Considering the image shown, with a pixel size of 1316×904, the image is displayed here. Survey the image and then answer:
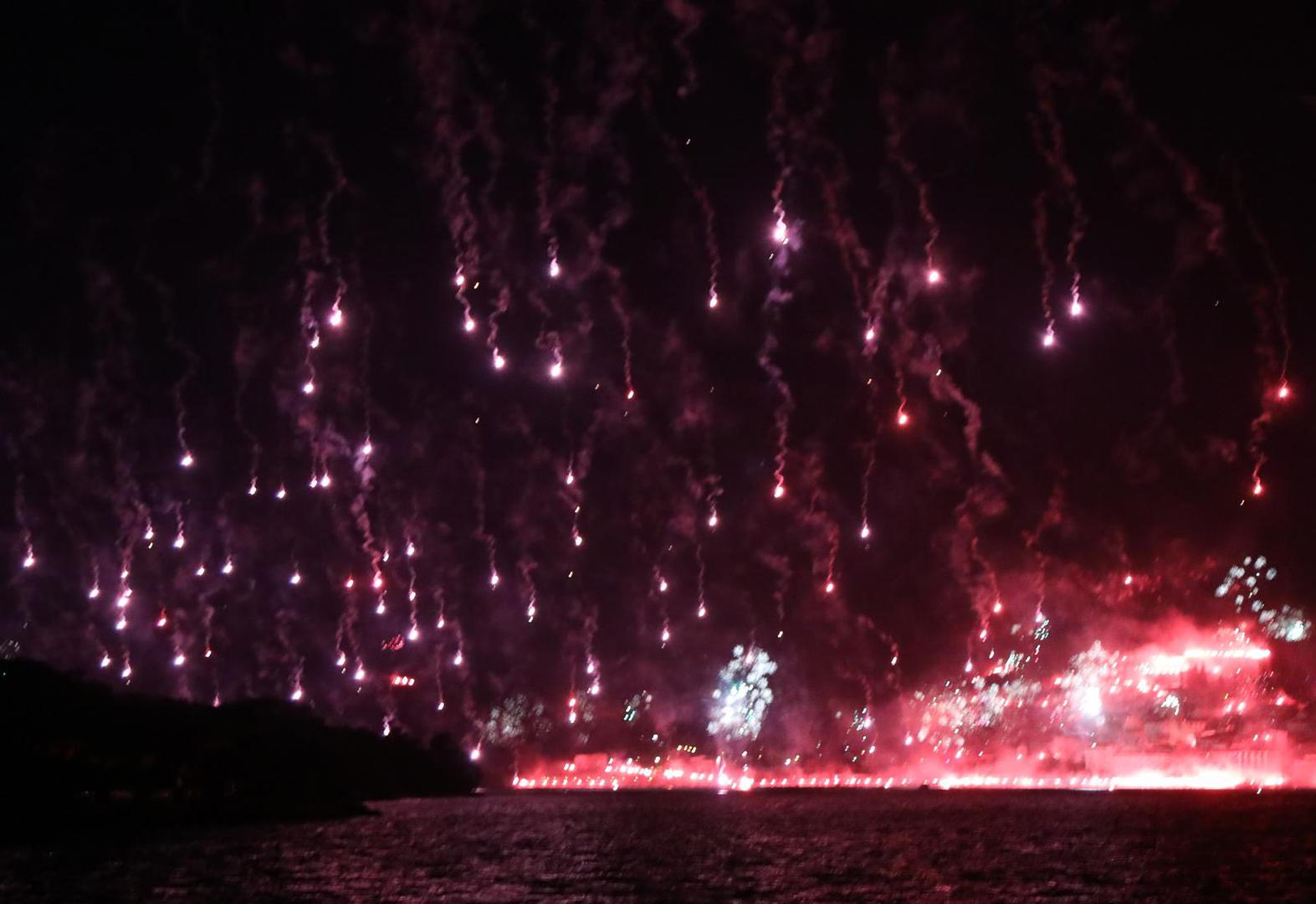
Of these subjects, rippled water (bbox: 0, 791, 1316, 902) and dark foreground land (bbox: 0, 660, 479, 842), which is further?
dark foreground land (bbox: 0, 660, 479, 842)

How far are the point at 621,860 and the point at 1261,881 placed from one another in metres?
20.0

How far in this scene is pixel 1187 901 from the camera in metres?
35.8

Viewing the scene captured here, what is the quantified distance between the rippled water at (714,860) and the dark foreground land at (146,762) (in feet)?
18.0

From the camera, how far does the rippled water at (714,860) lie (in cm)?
3725

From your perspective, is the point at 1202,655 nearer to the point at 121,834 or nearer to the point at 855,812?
the point at 855,812

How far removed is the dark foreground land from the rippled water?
5.50 m

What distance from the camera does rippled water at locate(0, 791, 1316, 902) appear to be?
37250 millimetres

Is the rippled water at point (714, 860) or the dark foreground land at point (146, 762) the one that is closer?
the rippled water at point (714, 860)

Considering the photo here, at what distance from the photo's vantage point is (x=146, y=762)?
240ft

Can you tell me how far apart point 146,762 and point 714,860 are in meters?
36.5

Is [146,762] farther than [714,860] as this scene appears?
Yes

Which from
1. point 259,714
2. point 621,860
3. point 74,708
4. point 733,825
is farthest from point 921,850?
point 259,714

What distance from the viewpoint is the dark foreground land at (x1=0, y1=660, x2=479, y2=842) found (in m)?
63.2

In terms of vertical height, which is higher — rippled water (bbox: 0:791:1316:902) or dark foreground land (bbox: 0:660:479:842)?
dark foreground land (bbox: 0:660:479:842)
